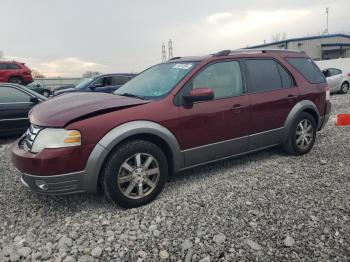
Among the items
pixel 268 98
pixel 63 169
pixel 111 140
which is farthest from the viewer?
pixel 268 98

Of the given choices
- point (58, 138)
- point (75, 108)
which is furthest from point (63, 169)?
point (75, 108)

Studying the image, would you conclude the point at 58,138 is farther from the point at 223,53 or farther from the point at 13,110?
the point at 13,110

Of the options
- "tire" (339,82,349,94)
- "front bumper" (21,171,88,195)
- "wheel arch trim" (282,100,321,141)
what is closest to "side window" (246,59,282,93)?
"wheel arch trim" (282,100,321,141)

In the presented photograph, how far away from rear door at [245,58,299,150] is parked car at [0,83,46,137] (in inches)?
193

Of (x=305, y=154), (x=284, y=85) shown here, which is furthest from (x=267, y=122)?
(x=305, y=154)

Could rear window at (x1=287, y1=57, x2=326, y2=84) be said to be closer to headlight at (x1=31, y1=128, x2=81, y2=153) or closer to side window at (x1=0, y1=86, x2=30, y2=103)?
headlight at (x1=31, y1=128, x2=81, y2=153)

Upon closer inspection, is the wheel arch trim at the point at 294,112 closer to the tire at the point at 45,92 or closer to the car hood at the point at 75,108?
the car hood at the point at 75,108

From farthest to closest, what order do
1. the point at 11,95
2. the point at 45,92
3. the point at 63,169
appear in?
the point at 45,92
the point at 11,95
the point at 63,169

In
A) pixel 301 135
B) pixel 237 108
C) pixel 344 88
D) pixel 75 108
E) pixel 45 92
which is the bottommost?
pixel 301 135

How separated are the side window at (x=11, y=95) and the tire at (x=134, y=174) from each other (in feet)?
15.2

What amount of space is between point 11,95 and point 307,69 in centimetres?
600

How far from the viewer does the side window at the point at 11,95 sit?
22.5ft

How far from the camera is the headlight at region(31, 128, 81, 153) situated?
10.3ft

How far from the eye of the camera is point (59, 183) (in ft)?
10.4
